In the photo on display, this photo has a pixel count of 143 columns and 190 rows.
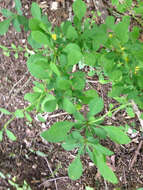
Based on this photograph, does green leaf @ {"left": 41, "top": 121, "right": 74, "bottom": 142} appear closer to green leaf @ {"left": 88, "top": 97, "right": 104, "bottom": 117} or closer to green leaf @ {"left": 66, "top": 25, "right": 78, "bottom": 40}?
green leaf @ {"left": 88, "top": 97, "right": 104, "bottom": 117}

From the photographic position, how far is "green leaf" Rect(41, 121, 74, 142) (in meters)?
0.68

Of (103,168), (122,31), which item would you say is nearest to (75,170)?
(103,168)

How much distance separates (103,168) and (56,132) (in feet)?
0.63

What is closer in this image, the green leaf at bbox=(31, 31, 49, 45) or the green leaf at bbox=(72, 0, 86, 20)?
the green leaf at bbox=(31, 31, 49, 45)

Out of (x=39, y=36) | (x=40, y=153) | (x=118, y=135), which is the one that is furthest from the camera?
(x=40, y=153)

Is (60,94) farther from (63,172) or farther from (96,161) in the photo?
(63,172)

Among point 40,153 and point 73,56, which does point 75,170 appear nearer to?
point 73,56

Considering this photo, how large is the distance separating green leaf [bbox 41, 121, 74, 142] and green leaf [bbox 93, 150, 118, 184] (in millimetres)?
139

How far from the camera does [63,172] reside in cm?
212

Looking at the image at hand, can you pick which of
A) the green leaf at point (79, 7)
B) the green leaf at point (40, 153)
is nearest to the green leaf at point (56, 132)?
the green leaf at point (79, 7)

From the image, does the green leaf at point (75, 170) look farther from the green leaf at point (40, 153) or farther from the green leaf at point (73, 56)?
the green leaf at point (40, 153)

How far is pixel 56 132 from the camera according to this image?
2.31ft

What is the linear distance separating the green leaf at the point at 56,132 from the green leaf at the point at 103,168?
0.14 m

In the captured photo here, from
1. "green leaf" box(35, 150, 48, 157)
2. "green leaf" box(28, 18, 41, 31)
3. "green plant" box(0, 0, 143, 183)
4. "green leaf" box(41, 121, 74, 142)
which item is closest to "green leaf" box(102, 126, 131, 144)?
"green plant" box(0, 0, 143, 183)
